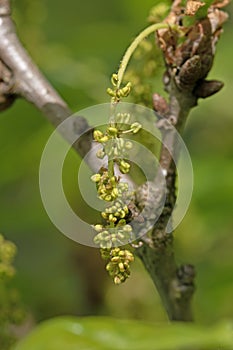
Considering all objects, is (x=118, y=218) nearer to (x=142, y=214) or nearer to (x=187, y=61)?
(x=142, y=214)

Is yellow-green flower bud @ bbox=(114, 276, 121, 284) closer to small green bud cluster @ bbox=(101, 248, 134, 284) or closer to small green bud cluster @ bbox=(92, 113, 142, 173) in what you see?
small green bud cluster @ bbox=(101, 248, 134, 284)

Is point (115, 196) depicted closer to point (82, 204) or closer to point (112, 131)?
point (112, 131)

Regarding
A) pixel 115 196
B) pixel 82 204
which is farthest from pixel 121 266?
pixel 82 204

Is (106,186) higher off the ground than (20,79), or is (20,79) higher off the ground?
(20,79)

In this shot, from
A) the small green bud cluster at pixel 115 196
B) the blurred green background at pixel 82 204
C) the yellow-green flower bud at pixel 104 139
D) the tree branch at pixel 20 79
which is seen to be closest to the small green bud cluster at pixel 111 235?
the small green bud cluster at pixel 115 196

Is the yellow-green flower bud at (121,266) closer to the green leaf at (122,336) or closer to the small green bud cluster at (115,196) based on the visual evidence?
the small green bud cluster at (115,196)
